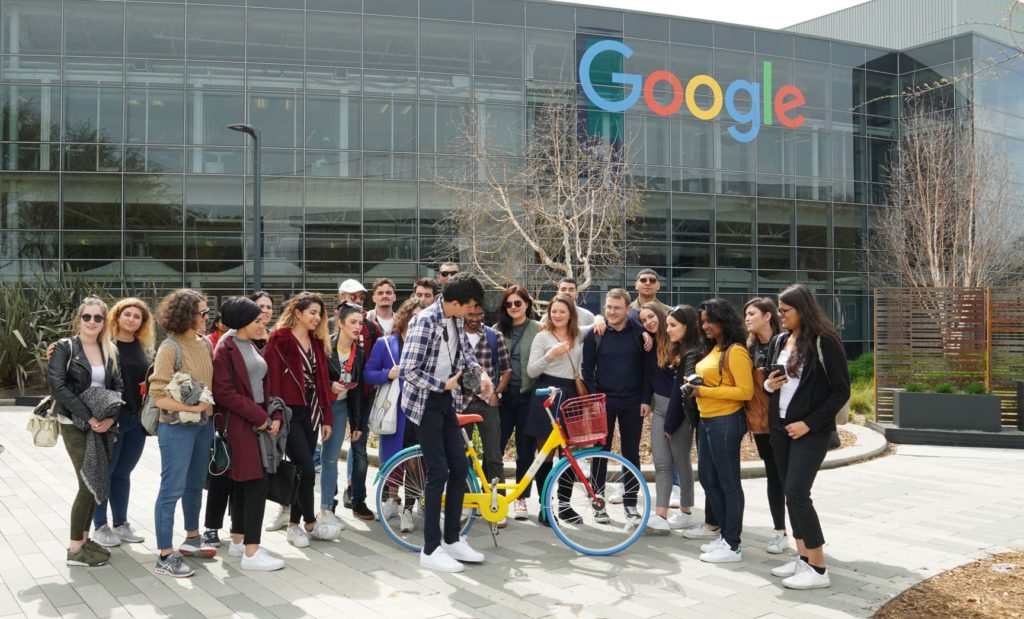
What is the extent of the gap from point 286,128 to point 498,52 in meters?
7.88

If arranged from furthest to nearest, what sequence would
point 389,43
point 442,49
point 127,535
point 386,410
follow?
point 442,49
point 389,43
point 386,410
point 127,535

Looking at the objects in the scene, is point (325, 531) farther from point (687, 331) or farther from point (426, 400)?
point (687, 331)

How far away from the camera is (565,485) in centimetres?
648

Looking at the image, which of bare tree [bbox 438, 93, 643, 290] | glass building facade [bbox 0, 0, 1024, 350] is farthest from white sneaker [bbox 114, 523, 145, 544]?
glass building facade [bbox 0, 0, 1024, 350]

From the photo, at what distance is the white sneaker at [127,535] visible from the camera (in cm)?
654

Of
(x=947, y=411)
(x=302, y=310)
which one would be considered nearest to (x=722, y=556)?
(x=302, y=310)

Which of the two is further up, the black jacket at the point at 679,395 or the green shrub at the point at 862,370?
the black jacket at the point at 679,395

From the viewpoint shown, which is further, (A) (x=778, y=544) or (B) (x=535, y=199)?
(B) (x=535, y=199)

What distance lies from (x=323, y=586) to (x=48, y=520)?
3419 mm

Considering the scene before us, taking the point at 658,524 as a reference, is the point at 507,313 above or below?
above

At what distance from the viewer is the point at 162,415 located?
570 centimetres

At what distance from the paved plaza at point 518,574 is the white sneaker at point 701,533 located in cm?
9

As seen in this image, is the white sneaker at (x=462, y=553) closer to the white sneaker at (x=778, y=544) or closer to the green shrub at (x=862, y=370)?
the white sneaker at (x=778, y=544)

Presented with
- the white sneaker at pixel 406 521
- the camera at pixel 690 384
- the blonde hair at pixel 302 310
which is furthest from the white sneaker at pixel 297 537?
the camera at pixel 690 384
